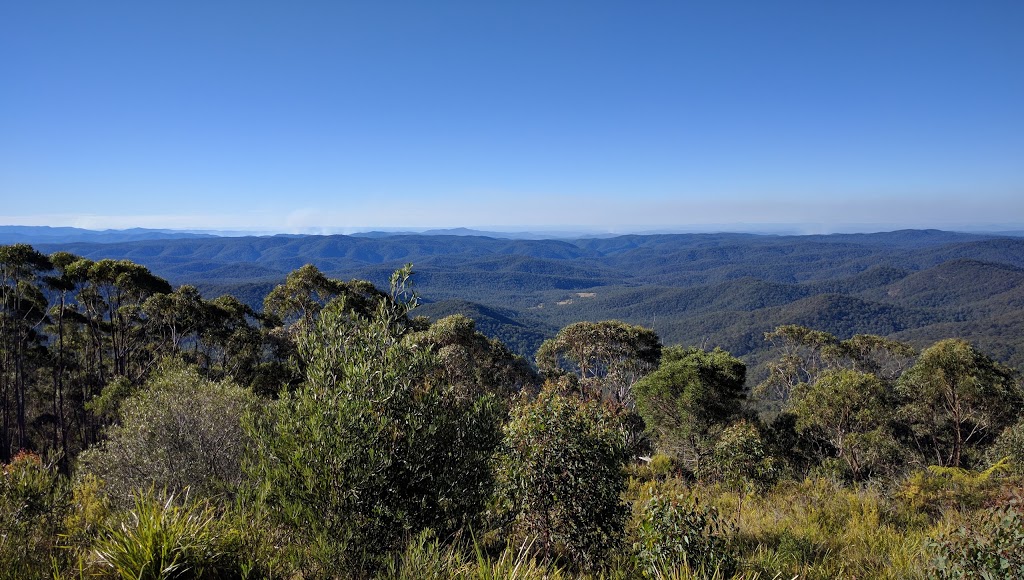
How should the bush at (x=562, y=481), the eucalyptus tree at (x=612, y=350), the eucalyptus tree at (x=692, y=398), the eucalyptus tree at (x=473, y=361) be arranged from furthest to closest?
1. the eucalyptus tree at (x=612, y=350)
2. the eucalyptus tree at (x=473, y=361)
3. the eucalyptus tree at (x=692, y=398)
4. the bush at (x=562, y=481)

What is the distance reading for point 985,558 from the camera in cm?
438

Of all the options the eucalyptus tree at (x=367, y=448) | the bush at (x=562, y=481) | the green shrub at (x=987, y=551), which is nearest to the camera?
the green shrub at (x=987, y=551)

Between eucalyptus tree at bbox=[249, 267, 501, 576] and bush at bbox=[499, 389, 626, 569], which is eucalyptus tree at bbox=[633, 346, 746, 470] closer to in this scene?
bush at bbox=[499, 389, 626, 569]

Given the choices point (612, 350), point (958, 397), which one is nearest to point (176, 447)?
point (612, 350)

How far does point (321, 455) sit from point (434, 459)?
1376 mm

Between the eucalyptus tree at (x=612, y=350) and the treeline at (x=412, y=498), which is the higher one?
the treeline at (x=412, y=498)

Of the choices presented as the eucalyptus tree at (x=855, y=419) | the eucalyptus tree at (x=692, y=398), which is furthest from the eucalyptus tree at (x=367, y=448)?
the eucalyptus tree at (x=855, y=419)

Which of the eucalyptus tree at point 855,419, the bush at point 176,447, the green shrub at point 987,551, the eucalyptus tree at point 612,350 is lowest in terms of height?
the eucalyptus tree at point 855,419

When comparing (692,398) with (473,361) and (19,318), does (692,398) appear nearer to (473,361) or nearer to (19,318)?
(473,361)

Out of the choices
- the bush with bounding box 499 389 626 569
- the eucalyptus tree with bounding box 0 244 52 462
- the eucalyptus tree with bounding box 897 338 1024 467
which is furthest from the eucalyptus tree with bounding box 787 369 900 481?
the eucalyptus tree with bounding box 0 244 52 462

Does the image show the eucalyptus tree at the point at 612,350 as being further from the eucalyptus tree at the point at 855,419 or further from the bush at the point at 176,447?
the bush at the point at 176,447

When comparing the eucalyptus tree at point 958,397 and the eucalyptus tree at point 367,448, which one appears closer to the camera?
the eucalyptus tree at point 367,448

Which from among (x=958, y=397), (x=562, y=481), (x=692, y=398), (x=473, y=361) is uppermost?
(x=562, y=481)

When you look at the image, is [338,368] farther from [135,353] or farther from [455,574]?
[135,353]
